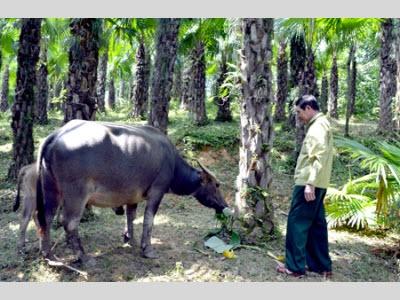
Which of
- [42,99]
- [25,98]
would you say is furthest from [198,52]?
[25,98]

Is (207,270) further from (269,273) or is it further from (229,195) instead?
(229,195)

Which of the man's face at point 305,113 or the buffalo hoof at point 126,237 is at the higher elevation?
the man's face at point 305,113

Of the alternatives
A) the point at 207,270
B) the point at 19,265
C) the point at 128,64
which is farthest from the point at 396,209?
the point at 128,64

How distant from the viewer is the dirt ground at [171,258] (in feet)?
18.6

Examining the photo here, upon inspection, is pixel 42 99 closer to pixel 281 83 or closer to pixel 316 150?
pixel 281 83

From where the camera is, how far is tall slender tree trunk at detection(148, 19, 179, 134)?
431 inches

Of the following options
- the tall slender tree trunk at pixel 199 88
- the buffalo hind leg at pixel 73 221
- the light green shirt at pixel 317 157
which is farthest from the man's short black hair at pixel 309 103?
the tall slender tree trunk at pixel 199 88

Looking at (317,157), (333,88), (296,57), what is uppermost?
(296,57)

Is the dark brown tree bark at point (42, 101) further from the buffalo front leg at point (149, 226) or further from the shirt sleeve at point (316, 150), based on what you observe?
the shirt sleeve at point (316, 150)

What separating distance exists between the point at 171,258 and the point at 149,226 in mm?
524

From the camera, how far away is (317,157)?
17.9 feet

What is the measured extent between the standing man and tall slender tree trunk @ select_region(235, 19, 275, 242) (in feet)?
2.95

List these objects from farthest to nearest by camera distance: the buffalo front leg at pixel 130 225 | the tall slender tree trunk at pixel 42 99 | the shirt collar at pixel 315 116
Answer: the tall slender tree trunk at pixel 42 99 → the buffalo front leg at pixel 130 225 → the shirt collar at pixel 315 116

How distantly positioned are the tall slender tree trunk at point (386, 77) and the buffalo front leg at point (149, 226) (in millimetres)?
11616
